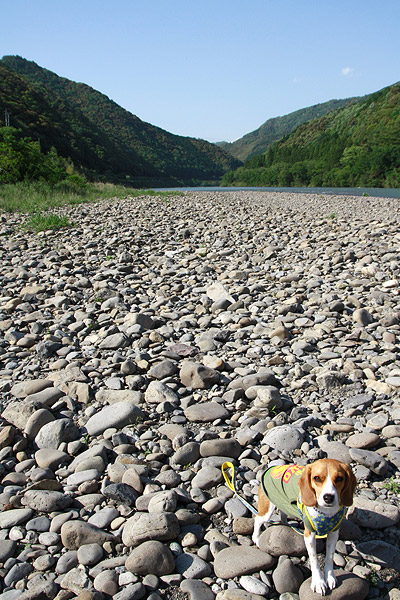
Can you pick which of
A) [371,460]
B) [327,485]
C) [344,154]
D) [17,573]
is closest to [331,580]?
[327,485]

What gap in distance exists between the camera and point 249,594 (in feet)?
5.73

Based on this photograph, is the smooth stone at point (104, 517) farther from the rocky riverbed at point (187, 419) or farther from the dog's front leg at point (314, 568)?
the dog's front leg at point (314, 568)

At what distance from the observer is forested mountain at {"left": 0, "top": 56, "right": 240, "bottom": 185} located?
41.2 m

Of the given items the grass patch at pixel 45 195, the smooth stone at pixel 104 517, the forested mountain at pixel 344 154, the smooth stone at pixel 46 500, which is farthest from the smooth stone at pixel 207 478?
the forested mountain at pixel 344 154

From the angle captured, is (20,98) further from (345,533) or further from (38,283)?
(345,533)

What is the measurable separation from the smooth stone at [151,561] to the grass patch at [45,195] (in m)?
12.2

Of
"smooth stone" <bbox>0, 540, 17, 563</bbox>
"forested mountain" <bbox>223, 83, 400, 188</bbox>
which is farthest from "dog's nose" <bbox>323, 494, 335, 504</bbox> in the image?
"forested mountain" <bbox>223, 83, 400, 188</bbox>

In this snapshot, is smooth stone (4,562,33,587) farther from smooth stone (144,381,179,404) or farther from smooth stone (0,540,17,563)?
smooth stone (144,381,179,404)

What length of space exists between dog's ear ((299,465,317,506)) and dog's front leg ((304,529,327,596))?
0.17 meters

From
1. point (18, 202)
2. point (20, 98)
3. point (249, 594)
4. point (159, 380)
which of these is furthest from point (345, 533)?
point (20, 98)

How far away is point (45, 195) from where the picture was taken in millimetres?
16078

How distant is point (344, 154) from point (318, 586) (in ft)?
242

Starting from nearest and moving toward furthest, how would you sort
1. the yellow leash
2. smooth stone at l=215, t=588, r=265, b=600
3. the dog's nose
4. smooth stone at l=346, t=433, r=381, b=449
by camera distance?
the dog's nose → smooth stone at l=215, t=588, r=265, b=600 → the yellow leash → smooth stone at l=346, t=433, r=381, b=449

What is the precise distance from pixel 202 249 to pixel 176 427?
5.80 m
